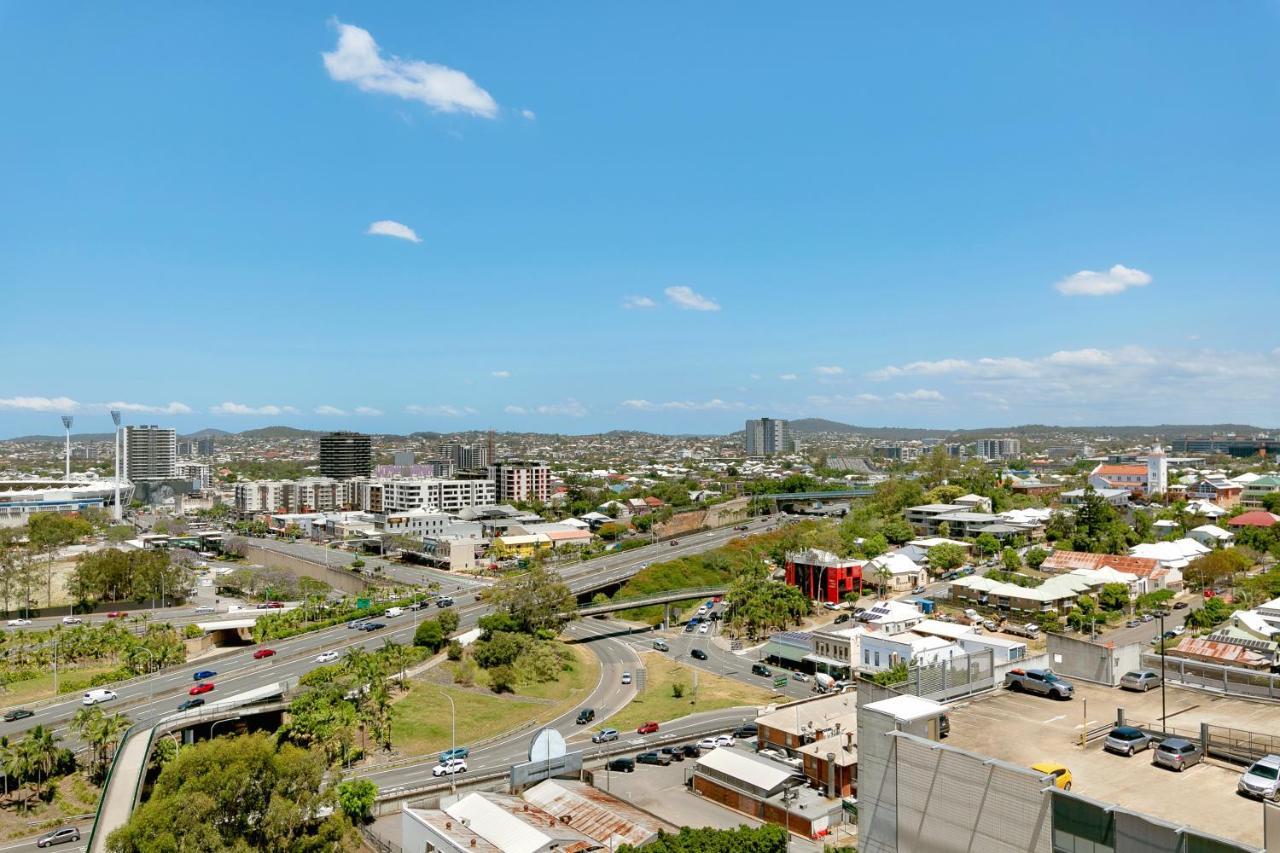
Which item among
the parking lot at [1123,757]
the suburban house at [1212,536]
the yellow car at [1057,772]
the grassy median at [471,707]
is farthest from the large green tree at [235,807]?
the suburban house at [1212,536]

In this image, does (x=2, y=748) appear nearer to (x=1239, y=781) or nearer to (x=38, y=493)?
(x=1239, y=781)

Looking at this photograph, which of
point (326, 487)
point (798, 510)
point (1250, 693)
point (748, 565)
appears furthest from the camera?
point (326, 487)

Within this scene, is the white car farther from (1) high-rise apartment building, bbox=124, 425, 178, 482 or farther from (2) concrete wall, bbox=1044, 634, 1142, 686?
(1) high-rise apartment building, bbox=124, 425, 178, 482

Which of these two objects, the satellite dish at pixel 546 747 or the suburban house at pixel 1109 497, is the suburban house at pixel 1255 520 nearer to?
the suburban house at pixel 1109 497

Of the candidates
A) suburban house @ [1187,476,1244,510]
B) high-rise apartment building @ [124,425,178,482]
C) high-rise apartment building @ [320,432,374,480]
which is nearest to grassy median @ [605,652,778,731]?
suburban house @ [1187,476,1244,510]

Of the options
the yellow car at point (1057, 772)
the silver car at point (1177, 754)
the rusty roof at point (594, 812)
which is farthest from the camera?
the rusty roof at point (594, 812)

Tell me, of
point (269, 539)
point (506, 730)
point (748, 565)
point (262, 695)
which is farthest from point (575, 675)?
point (269, 539)
